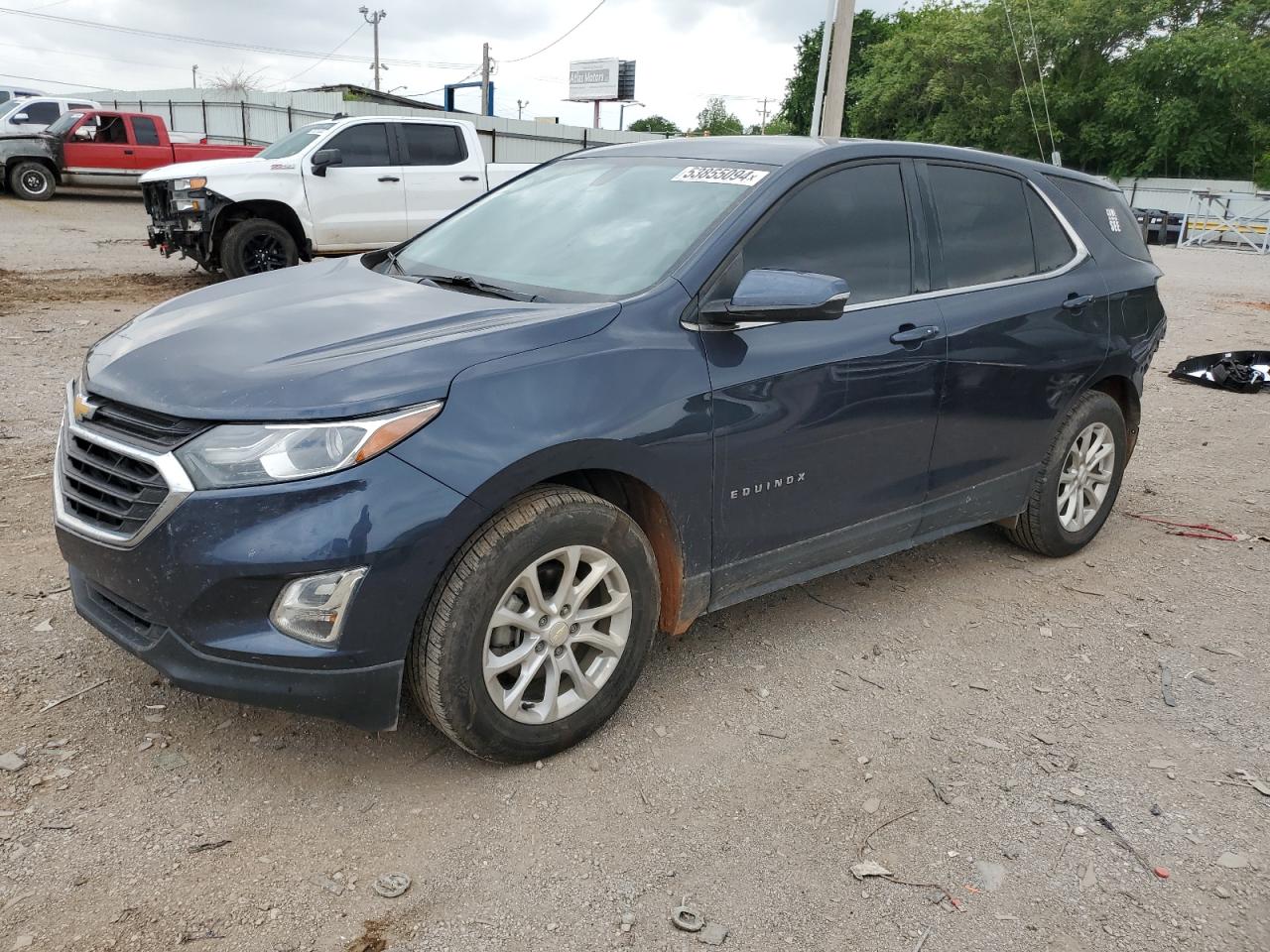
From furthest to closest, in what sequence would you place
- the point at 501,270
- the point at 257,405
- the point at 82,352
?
the point at 82,352 → the point at 501,270 → the point at 257,405

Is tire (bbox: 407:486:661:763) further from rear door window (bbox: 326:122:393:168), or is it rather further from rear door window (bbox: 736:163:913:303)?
rear door window (bbox: 326:122:393:168)

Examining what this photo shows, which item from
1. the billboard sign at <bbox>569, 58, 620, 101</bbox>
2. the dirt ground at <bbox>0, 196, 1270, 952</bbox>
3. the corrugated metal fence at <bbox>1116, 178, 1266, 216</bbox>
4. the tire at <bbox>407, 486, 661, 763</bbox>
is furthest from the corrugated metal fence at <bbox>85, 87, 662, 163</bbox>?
the billboard sign at <bbox>569, 58, 620, 101</bbox>

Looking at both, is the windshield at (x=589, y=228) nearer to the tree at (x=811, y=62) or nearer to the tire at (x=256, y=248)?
the tire at (x=256, y=248)

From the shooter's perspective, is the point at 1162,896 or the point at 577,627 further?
the point at 577,627

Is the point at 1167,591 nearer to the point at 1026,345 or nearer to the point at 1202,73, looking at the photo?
the point at 1026,345

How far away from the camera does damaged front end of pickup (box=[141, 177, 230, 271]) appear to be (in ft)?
34.6

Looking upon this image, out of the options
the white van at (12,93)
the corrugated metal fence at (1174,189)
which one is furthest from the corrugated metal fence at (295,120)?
the corrugated metal fence at (1174,189)

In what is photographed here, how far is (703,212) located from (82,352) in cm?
629

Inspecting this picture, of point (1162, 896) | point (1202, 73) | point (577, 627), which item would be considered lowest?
point (1162, 896)

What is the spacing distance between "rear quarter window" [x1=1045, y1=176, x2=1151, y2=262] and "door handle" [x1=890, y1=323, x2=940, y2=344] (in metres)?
1.38

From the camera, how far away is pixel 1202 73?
41.5 m

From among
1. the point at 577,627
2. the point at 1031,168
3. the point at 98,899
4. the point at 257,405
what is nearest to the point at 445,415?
the point at 257,405

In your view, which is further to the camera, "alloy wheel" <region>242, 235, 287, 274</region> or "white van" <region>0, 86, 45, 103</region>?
"white van" <region>0, 86, 45, 103</region>

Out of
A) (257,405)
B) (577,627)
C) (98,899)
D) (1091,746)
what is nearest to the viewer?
(98,899)
